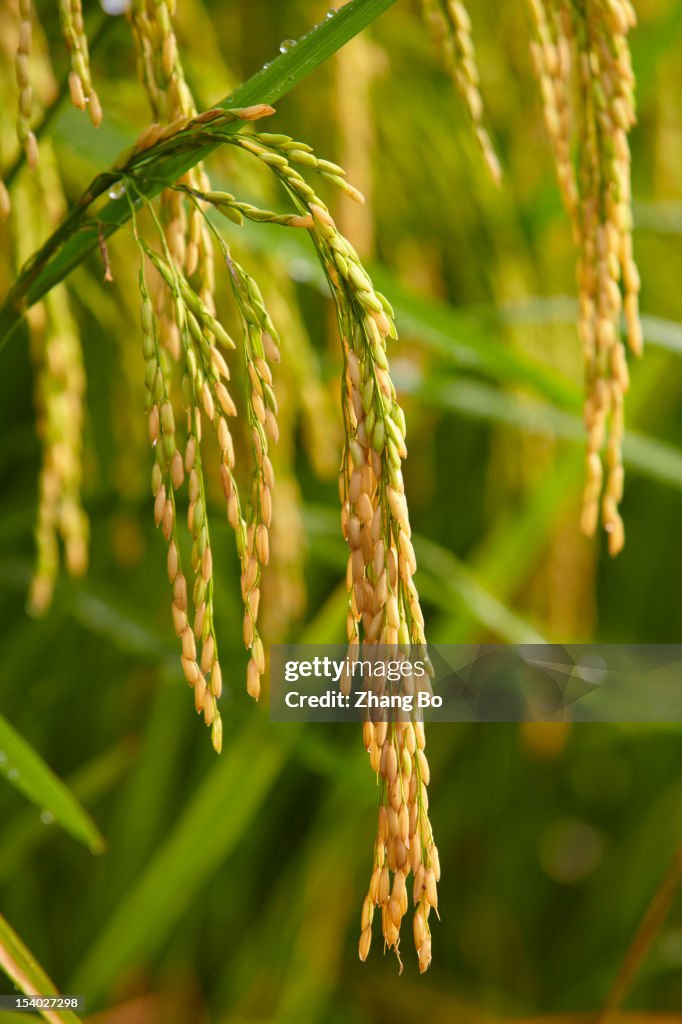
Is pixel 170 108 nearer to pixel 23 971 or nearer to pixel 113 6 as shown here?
pixel 113 6

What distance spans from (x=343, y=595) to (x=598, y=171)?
445 mm

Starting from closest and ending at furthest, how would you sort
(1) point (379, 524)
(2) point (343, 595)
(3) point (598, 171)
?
1. (1) point (379, 524)
2. (3) point (598, 171)
3. (2) point (343, 595)

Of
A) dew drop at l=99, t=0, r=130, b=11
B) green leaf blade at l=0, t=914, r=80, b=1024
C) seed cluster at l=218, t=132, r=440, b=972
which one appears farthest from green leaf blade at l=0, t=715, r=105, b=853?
dew drop at l=99, t=0, r=130, b=11

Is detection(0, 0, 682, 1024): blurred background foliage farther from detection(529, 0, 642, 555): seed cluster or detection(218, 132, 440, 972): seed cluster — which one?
detection(218, 132, 440, 972): seed cluster

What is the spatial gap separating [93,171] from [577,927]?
98 centimetres

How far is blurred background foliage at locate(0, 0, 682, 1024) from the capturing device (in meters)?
0.73

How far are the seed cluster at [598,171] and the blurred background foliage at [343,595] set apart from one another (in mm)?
163

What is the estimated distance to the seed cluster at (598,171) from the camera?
16.4 inches

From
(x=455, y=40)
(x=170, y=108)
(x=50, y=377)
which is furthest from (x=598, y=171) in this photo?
(x=50, y=377)

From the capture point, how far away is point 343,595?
0.80m

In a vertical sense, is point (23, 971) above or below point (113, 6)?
below

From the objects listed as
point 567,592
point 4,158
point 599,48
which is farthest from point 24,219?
point 567,592

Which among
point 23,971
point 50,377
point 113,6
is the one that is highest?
point 113,6

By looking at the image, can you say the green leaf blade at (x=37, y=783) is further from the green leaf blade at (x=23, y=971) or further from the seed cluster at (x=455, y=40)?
the seed cluster at (x=455, y=40)
